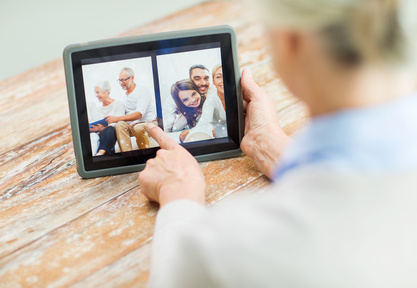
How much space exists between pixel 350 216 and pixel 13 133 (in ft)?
3.14

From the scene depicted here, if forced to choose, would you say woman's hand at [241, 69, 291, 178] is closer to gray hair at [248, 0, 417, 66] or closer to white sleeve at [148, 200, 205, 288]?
white sleeve at [148, 200, 205, 288]

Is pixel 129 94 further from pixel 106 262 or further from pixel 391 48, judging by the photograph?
pixel 391 48

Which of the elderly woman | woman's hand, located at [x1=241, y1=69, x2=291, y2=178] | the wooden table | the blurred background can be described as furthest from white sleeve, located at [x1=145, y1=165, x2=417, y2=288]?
the blurred background

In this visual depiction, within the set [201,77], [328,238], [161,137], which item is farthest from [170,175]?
[328,238]

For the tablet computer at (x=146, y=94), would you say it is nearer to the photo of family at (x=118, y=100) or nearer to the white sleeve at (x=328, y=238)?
the photo of family at (x=118, y=100)

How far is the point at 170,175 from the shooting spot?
2.92ft

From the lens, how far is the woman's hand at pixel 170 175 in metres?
0.84

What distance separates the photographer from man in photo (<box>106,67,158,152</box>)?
98 centimetres

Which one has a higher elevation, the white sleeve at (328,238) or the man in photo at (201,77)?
the man in photo at (201,77)

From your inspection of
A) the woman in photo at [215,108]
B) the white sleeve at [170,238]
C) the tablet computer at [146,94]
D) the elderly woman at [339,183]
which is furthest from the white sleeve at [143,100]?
the elderly woman at [339,183]

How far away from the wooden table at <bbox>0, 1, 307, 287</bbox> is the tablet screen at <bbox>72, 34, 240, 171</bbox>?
0.07m

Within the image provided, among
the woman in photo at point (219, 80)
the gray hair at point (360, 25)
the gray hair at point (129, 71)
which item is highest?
the gray hair at point (360, 25)

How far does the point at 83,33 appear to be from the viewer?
2.06m

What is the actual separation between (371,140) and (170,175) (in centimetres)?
46
